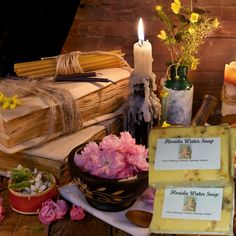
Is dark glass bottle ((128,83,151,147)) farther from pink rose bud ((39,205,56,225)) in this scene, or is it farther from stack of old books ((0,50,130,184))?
pink rose bud ((39,205,56,225))

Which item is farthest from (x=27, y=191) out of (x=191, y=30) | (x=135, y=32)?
(x=135, y=32)

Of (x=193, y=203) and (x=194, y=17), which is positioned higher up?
(x=194, y=17)

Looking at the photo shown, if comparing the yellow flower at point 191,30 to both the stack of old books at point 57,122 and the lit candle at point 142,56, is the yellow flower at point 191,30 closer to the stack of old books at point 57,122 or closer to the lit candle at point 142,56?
the lit candle at point 142,56

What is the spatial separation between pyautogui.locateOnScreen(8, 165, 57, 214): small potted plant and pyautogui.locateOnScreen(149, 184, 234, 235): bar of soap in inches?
13.0

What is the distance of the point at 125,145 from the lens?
3.12ft

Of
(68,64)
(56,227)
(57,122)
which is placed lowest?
(56,227)

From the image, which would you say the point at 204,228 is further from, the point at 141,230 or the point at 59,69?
the point at 59,69

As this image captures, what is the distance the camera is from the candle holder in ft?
3.91

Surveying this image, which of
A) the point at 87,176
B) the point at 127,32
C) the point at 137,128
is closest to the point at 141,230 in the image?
the point at 87,176

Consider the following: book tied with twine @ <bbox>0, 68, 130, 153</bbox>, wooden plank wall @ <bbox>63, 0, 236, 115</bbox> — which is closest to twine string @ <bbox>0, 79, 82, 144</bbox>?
book tied with twine @ <bbox>0, 68, 130, 153</bbox>

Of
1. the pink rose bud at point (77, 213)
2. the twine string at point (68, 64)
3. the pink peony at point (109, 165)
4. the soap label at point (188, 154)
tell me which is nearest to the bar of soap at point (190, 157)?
the soap label at point (188, 154)

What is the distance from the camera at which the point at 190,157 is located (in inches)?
30.0

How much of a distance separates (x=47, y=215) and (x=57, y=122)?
28 centimetres

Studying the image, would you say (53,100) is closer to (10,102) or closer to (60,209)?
(10,102)
